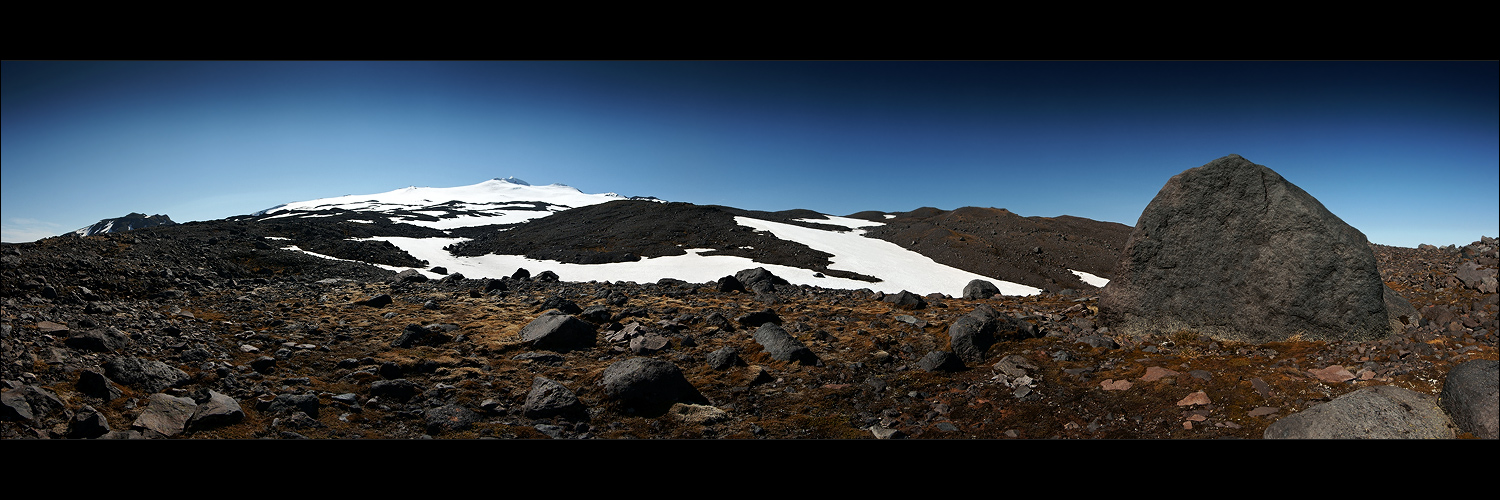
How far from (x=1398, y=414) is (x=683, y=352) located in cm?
840

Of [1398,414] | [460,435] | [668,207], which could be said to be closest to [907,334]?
[1398,414]

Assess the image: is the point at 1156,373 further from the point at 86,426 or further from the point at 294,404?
the point at 86,426

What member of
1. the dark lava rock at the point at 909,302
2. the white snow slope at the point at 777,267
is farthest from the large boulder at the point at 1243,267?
the white snow slope at the point at 777,267

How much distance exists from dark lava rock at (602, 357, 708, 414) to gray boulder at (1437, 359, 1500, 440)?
292 inches

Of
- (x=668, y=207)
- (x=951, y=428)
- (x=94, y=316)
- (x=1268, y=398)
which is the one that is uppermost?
(x=668, y=207)

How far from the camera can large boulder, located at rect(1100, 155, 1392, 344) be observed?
23.1 feet

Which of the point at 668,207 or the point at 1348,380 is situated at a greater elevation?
the point at 668,207

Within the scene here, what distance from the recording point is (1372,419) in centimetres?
493

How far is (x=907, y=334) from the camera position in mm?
9773

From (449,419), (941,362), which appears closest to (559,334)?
(449,419)

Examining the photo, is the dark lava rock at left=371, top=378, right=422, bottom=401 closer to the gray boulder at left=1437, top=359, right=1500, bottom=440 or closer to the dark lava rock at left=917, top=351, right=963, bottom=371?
the dark lava rock at left=917, top=351, right=963, bottom=371

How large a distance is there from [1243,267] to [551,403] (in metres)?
9.73

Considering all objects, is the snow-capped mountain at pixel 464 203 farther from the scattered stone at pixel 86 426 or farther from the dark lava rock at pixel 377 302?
the scattered stone at pixel 86 426

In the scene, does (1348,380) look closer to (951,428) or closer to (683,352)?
(951,428)
